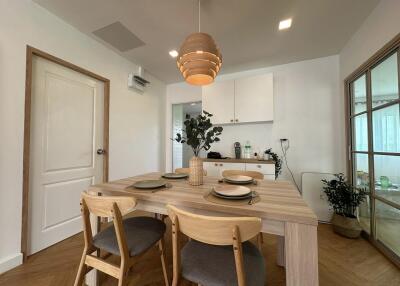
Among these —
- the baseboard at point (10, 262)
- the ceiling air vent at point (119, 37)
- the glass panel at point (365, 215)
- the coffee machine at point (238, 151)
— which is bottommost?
the baseboard at point (10, 262)

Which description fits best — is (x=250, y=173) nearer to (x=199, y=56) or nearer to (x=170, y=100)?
(x=199, y=56)

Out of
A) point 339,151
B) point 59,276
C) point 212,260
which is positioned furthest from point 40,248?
point 339,151

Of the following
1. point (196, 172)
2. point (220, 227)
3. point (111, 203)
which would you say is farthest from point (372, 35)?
point (111, 203)

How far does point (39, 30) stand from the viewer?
5.86ft

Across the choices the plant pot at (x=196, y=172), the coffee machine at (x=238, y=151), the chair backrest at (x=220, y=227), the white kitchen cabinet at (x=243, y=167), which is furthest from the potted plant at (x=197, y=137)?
the coffee machine at (x=238, y=151)

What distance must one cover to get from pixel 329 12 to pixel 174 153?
11.3 feet

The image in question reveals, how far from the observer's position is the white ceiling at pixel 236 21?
5.65 ft

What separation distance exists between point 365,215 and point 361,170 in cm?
56

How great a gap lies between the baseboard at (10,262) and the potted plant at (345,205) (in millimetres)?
3486

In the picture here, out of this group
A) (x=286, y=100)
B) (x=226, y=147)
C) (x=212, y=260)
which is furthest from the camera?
(x=226, y=147)

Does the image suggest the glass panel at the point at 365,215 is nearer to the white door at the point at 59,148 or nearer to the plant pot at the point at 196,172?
the plant pot at the point at 196,172

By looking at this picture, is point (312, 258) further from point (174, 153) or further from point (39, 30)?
point (174, 153)

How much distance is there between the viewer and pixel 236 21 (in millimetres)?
1951

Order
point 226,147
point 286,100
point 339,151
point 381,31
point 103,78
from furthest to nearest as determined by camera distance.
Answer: point 226,147
point 286,100
point 339,151
point 103,78
point 381,31
